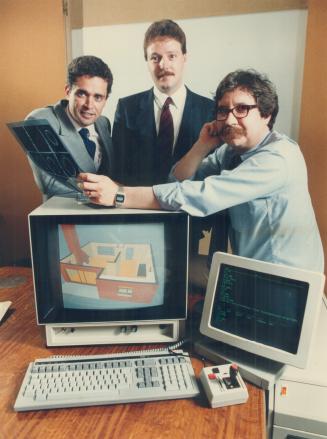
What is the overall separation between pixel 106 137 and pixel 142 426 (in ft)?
3.50

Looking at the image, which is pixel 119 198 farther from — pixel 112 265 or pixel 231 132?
pixel 231 132

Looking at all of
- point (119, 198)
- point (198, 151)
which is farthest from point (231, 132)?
point (119, 198)

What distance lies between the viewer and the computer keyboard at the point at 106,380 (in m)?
0.98

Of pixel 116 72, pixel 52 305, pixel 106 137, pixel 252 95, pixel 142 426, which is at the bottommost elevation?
pixel 142 426

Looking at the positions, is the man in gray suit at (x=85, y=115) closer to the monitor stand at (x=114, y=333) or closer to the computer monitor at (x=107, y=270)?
the computer monitor at (x=107, y=270)

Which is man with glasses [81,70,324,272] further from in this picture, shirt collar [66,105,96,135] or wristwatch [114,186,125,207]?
shirt collar [66,105,96,135]

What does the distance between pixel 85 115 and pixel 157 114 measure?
11.2 inches

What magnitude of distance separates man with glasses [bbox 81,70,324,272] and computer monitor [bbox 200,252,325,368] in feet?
0.75

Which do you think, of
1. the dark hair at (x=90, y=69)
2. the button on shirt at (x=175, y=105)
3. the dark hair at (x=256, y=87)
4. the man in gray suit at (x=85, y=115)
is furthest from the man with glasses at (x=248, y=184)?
the dark hair at (x=90, y=69)

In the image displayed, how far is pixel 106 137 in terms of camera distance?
1.57 m

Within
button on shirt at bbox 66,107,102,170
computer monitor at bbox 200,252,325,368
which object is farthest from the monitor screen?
button on shirt at bbox 66,107,102,170

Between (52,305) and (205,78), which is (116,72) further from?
(52,305)

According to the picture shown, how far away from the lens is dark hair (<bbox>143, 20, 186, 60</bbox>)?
146cm

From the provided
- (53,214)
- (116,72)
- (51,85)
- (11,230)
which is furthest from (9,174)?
(53,214)
